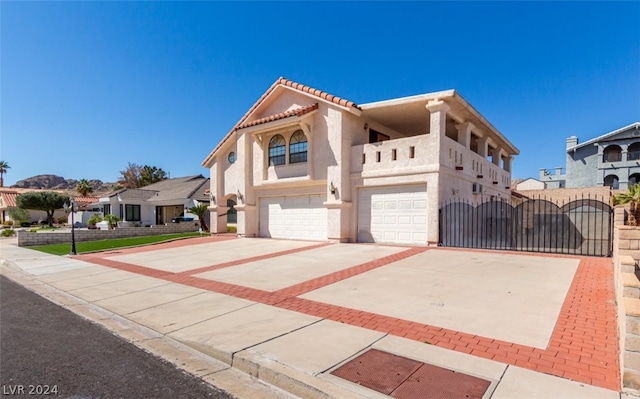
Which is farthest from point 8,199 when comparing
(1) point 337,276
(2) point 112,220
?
(1) point 337,276

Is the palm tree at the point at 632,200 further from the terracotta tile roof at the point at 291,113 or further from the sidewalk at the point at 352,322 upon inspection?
the terracotta tile roof at the point at 291,113

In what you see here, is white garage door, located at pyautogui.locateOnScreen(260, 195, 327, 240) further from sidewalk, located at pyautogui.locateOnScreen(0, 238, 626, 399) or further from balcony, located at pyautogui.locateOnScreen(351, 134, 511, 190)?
sidewalk, located at pyautogui.locateOnScreen(0, 238, 626, 399)

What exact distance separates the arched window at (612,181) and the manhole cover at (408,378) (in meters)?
42.2

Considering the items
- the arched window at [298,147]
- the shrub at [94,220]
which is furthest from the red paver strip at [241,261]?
the shrub at [94,220]

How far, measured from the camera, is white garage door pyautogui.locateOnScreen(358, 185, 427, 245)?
13.9 meters

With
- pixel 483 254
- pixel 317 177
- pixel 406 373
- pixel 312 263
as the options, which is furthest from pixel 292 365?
pixel 317 177

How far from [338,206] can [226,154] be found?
1044cm

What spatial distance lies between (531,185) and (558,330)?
42.8 meters

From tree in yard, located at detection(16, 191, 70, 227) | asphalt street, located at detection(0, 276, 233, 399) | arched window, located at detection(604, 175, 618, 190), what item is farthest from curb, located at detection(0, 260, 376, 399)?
tree in yard, located at detection(16, 191, 70, 227)

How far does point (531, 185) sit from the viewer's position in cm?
4084

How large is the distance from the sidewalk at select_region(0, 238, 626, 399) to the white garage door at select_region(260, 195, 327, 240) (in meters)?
6.75

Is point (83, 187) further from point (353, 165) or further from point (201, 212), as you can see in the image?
point (353, 165)

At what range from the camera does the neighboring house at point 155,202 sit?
107 ft

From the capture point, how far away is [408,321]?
5141 millimetres
